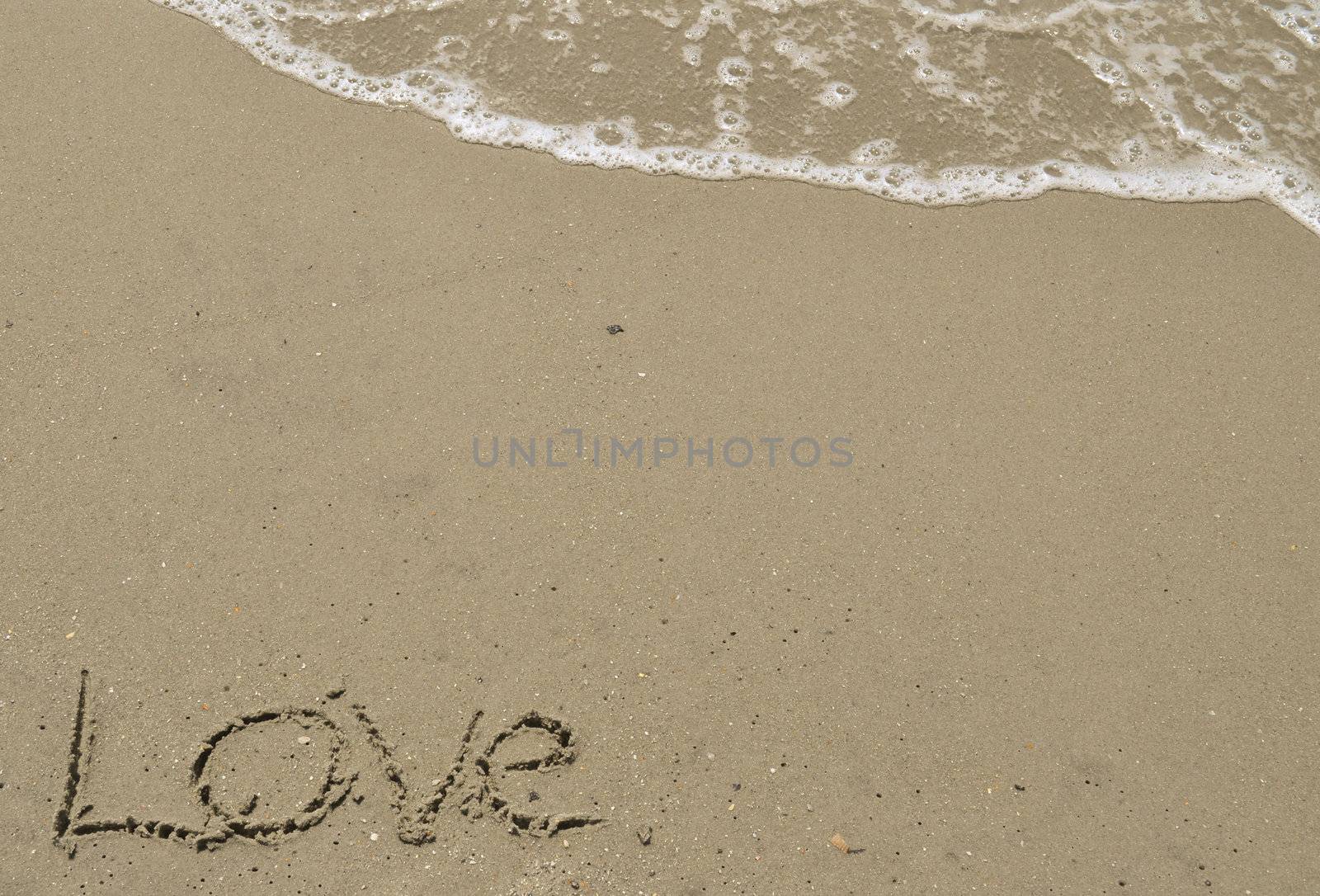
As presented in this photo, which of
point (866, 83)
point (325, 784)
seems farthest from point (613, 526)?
point (866, 83)

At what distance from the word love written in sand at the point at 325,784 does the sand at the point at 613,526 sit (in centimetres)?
1

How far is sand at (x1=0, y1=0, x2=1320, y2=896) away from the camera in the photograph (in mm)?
2689

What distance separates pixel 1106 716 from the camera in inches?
113

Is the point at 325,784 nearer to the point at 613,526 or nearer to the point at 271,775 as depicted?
the point at 271,775

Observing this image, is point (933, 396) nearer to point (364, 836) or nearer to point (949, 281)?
point (949, 281)

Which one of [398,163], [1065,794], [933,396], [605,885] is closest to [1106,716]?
[1065,794]

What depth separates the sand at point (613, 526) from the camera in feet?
8.82

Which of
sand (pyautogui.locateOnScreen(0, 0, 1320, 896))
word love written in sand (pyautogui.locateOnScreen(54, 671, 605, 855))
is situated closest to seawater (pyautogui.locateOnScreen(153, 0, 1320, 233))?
sand (pyautogui.locateOnScreen(0, 0, 1320, 896))

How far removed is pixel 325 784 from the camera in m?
2.71

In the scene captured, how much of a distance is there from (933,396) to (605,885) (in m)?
1.78

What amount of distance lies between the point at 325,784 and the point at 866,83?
324cm

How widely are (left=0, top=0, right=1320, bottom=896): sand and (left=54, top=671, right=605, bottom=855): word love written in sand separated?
1 cm

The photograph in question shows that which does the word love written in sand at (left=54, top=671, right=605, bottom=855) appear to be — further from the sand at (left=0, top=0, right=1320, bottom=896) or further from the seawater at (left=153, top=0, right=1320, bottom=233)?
the seawater at (left=153, top=0, right=1320, bottom=233)

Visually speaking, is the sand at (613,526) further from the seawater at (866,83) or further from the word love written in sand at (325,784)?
the seawater at (866,83)
